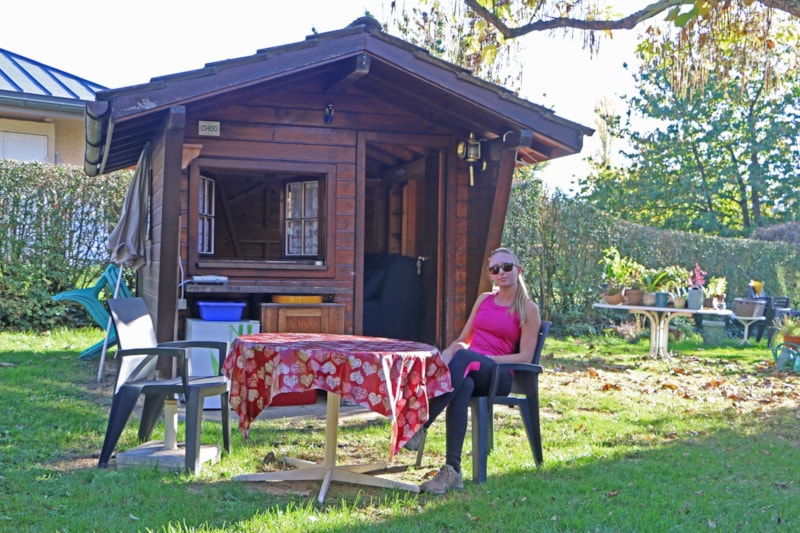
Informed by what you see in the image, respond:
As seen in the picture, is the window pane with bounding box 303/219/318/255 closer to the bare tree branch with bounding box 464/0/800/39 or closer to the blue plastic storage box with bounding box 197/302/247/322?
the blue plastic storage box with bounding box 197/302/247/322

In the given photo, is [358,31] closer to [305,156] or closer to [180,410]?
[305,156]

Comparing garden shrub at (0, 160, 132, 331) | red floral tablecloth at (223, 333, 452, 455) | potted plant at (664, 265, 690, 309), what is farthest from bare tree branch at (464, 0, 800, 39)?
garden shrub at (0, 160, 132, 331)

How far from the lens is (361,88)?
8.04m

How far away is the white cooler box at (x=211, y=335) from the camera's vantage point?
7.16 meters

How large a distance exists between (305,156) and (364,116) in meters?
0.69

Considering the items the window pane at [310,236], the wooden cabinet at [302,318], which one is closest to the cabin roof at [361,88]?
the window pane at [310,236]

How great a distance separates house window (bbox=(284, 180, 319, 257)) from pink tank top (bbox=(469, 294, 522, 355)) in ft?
10.4

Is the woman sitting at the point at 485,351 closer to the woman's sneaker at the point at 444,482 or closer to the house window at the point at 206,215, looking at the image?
the woman's sneaker at the point at 444,482

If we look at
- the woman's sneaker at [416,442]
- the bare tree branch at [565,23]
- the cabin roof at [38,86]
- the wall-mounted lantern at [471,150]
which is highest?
the cabin roof at [38,86]

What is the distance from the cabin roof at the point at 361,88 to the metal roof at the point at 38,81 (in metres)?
6.28

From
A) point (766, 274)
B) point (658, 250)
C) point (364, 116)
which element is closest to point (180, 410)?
point (364, 116)

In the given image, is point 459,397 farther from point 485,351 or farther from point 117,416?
point 117,416

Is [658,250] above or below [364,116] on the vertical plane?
below

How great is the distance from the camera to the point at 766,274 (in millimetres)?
16656
